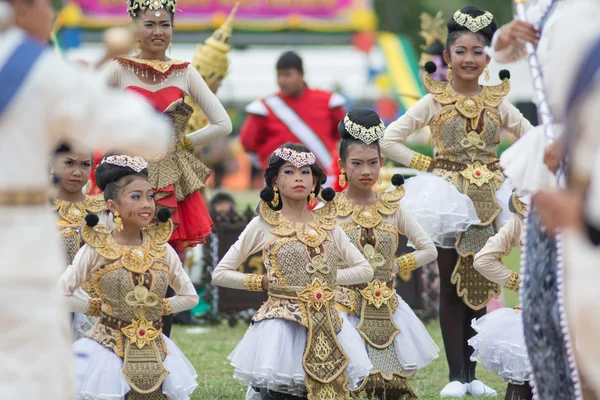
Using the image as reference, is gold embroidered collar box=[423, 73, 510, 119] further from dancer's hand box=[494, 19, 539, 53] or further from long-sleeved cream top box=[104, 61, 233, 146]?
dancer's hand box=[494, 19, 539, 53]

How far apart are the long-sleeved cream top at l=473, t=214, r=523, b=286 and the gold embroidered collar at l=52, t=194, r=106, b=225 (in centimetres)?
223

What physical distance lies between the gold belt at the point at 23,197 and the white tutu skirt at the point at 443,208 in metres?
3.72

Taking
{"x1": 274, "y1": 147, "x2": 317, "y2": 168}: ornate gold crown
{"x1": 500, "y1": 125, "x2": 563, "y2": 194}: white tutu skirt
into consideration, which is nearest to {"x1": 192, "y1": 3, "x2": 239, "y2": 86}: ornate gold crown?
{"x1": 274, "y1": 147, "x2": 317, "y2": 168}: ornate gold crown

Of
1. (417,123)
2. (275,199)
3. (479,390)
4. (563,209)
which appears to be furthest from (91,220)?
(563,209)

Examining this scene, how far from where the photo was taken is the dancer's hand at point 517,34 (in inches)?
180

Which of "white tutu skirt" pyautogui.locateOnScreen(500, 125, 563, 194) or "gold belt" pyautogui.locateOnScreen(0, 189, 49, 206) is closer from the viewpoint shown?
"gold belt" pyautogui.locateOnScreen(0, 189, 49, 206)

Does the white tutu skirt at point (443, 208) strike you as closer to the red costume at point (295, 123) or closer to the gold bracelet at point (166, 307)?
the gold bracelet at point (166, 307)

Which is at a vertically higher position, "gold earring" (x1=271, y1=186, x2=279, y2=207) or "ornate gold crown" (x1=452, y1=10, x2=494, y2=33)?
"ornate gold crown" (x1=452, y1=10, x2=494, y2=33)

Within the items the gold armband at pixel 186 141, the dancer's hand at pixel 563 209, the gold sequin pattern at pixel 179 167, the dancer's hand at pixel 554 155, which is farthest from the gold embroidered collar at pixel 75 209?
the dancer's hand at pixel 563 209

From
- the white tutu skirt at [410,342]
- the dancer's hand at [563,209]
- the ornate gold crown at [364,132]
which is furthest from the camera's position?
the ornate gold crown at [364,132]

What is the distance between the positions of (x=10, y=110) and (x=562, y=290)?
1.98 meters

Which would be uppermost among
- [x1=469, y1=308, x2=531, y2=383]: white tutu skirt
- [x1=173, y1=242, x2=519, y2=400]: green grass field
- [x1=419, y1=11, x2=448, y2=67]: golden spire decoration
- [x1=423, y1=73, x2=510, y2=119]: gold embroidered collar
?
[x1=419, y1=11, x2=448, y2=67]: golden spire decoration

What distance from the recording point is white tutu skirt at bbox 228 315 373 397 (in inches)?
243

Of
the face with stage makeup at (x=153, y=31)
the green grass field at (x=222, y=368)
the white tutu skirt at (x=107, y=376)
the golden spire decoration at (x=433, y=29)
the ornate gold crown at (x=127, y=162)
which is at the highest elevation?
the golden spire decoration at (x=433, y=29)
